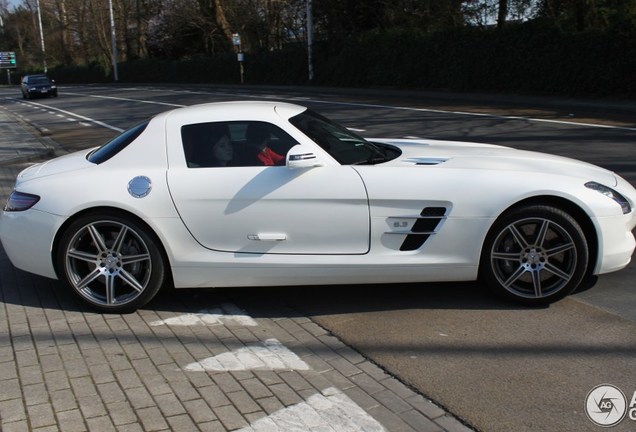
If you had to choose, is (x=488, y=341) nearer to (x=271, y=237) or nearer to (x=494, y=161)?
(x=494, y=161)

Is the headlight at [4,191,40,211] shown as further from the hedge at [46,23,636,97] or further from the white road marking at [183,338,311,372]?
the hedge at [46,23,636,97]

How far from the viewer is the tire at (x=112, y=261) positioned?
4.65 metres

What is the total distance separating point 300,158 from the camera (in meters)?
4.43

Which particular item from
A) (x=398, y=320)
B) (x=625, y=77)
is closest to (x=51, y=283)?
(x=398, y=320)

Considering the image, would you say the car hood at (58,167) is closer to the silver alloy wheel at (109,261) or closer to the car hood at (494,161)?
the silver alloy wheel at (109,261)

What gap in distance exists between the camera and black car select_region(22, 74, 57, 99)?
3831cm

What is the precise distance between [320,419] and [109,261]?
2.20 metres

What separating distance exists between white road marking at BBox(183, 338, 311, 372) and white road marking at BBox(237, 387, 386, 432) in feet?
1.49

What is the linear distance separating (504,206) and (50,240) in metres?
3.18

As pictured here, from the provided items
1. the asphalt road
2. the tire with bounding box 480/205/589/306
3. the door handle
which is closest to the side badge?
the door handle

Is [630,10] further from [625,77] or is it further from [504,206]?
[504,206]

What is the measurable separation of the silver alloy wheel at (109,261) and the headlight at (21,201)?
454mm

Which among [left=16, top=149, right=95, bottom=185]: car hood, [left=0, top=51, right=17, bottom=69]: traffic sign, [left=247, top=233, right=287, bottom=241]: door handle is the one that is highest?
[left=0, top=51, right=17, bottom=69]: traffic sign

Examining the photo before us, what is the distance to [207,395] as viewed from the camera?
Result: 3531 millimetres
